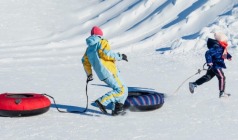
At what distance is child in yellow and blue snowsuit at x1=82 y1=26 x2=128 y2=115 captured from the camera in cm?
749

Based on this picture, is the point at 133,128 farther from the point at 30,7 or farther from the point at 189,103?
the point at 30,7

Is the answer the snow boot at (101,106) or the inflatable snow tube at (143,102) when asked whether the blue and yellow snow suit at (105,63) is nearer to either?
the snow boot at (101,106)

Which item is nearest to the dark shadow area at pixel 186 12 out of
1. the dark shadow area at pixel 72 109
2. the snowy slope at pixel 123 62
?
the snowy slope at pixel 123 62

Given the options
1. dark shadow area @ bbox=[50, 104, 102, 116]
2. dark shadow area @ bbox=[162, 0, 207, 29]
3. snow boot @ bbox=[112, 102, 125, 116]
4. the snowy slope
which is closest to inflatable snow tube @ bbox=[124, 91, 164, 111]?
the snowy slope

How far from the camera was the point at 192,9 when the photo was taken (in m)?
19.6

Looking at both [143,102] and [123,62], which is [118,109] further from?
[123,62]

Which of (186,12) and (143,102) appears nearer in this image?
(143,102)

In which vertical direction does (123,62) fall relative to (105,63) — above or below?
above

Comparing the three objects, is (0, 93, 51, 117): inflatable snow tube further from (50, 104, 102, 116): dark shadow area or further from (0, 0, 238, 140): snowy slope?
(50, 104, 102, 116): dark shadow area

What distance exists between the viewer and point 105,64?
7.60 m

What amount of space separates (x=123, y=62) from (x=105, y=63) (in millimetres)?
7584

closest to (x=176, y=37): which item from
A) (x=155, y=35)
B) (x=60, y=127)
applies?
(x=155, y=35)

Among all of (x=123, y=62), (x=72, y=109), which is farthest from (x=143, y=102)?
(x=123, y=62)

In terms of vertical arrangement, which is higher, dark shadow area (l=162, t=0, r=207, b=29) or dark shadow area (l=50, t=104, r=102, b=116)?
dark shadow area (l=162, t=0, r=207, b=29)
